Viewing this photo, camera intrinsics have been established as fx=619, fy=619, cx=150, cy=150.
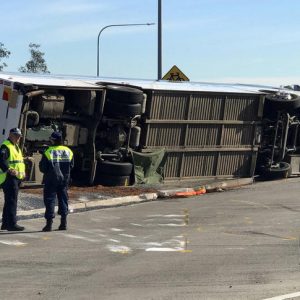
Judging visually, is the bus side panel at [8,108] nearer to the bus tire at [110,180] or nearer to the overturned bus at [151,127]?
the overturned bus at [151,127]

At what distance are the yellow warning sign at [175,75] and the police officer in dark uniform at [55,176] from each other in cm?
1239

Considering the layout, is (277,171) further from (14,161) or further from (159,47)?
(14,161)

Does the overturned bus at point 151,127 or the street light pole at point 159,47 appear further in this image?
the street light pole at point 159,47

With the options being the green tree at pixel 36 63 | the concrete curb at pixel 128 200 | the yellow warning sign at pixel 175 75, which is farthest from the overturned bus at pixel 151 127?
the green tree at pixel 36 63

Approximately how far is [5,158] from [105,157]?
19.5 feet

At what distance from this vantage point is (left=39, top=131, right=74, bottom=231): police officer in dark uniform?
32.6ft

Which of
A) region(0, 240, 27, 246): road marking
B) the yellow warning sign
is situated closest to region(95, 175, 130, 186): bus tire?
→ region(0, 240, 27, 246): road marking

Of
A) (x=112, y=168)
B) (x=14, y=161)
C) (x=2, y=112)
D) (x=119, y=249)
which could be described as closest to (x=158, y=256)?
(x=119, y=249)

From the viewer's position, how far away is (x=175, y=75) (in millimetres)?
22203

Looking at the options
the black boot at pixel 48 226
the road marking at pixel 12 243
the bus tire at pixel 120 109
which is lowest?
the road marking at pixel 12 243

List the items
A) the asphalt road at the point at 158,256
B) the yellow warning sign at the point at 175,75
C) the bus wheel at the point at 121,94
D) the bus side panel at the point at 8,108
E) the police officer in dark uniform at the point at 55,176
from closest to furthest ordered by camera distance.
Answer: the asphalt road at the point at 158,256 → the police officer in dark uniform at the point at 55,176 → the bus side panel at the point at 8,108 → the bus wheel at the point at 121,94 → the yellow warning sign at the point at 175,75

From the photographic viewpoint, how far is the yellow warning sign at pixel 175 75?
72.3 feet

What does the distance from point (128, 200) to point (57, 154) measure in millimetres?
4301

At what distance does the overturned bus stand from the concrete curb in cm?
64
